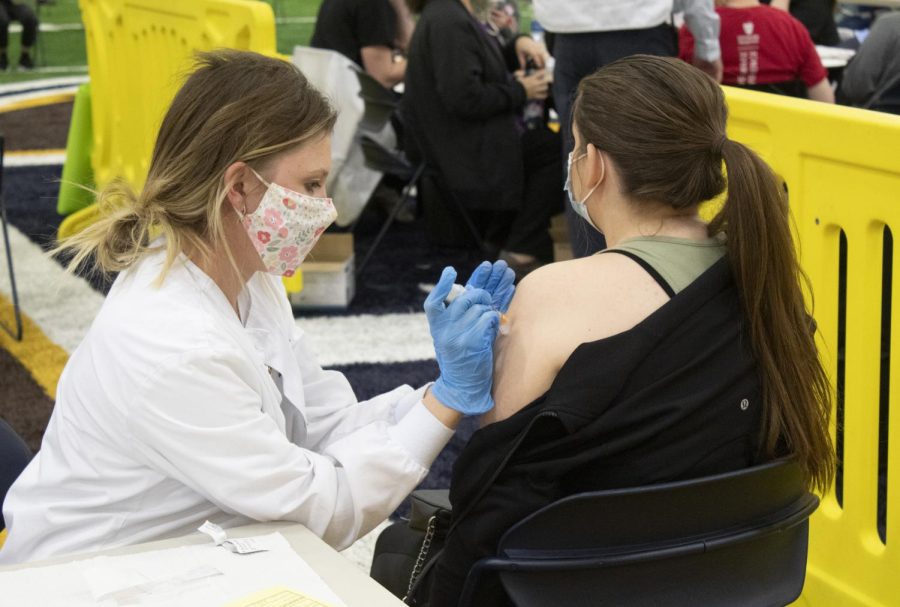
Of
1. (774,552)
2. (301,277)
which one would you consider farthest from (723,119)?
(301,277)

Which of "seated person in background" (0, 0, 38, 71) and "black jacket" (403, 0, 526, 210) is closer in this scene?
"black jacket" (403, 0, 526, 210)

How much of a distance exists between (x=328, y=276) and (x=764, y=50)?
2.15m

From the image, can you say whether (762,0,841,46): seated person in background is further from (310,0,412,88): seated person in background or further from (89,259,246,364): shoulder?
(89,259,246,364): shoulder

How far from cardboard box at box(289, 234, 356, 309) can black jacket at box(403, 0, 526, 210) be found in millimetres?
623

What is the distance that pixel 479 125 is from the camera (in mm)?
5910

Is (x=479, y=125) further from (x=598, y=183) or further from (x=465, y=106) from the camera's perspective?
(x=598, y=183)

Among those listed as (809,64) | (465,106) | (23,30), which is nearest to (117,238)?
(465,106)

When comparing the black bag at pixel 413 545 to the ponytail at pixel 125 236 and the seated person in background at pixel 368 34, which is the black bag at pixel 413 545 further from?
the seated person in background at pixel 368 34

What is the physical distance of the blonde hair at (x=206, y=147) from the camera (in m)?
2.10

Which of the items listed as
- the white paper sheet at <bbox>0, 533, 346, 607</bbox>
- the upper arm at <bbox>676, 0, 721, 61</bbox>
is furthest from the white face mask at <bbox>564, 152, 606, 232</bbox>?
the upper arm at <bbox>676, 0, 721, 61</bbox>

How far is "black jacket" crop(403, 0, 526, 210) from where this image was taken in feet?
18.9

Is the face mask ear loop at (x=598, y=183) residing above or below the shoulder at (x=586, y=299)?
above

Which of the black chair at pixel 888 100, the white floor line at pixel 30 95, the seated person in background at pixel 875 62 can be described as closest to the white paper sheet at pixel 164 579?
the black chair at pixel 888 100

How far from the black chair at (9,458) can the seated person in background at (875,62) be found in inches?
151
